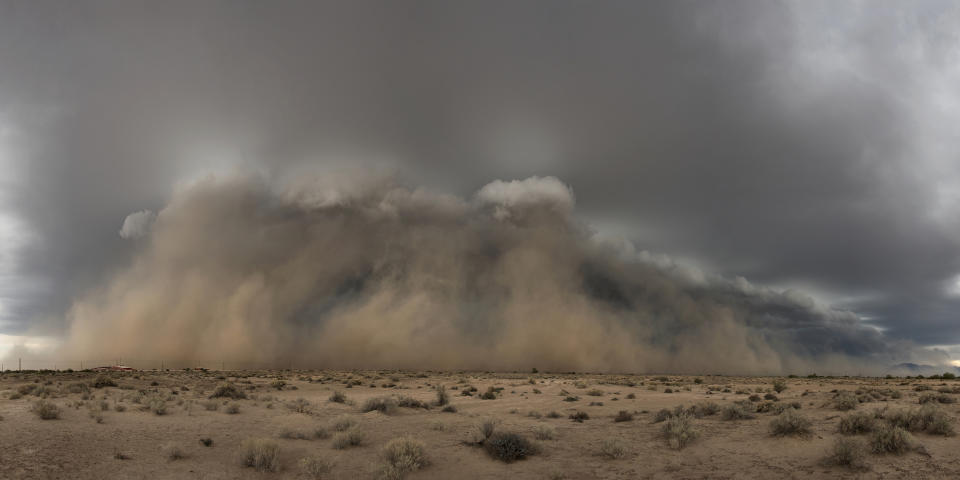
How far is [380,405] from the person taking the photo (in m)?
27.8

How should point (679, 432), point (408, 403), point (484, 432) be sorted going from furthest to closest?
point (408, 403) < point (484, 432) < point (679, 432)

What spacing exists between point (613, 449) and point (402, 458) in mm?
7380

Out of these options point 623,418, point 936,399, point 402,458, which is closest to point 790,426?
point 623,418

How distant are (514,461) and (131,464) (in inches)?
499

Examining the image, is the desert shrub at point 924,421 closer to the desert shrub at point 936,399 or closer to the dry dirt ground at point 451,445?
the dry dirt ground at point 451,445

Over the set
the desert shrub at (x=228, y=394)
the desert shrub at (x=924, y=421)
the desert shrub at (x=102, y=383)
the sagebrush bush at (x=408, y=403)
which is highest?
the desert shrub at (x=924, y=421)

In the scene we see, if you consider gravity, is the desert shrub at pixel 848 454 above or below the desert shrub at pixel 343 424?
above

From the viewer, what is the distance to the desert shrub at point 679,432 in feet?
58.8

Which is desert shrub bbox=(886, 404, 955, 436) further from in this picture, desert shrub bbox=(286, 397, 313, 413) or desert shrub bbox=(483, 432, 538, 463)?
desert shrub bbox=(286, 397, 313, 413)

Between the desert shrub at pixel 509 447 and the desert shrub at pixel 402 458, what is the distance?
2.48 m

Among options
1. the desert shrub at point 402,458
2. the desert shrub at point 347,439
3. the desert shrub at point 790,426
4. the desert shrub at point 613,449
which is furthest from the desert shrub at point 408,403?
the desert shrub at point 790,426

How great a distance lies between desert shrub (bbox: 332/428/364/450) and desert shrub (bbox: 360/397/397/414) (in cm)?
737

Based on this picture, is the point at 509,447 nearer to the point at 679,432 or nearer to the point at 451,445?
the point at 451,445

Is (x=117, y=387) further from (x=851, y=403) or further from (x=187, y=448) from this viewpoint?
(x=851, y=403)
